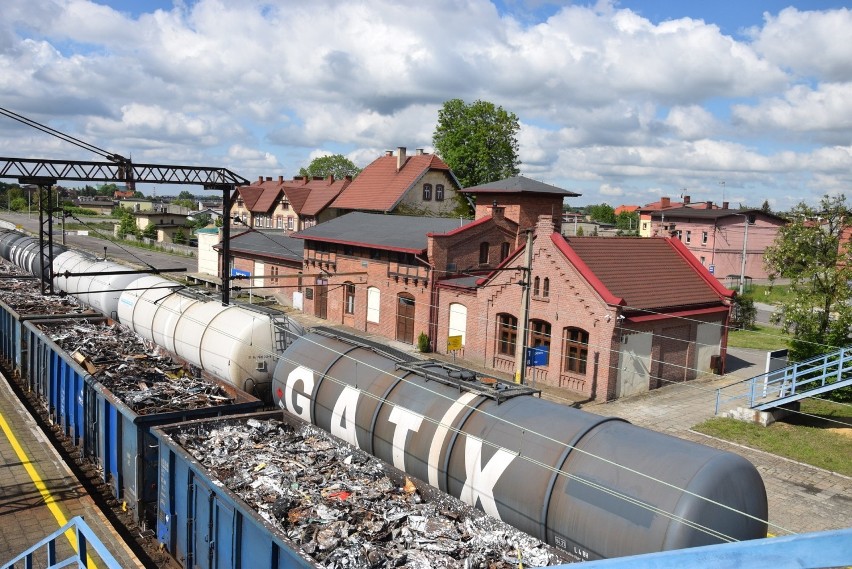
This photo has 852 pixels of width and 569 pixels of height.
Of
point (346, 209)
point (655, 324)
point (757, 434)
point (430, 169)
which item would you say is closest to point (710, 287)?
point (655, 324)

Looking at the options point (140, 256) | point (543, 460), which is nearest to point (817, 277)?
point (543, 460)

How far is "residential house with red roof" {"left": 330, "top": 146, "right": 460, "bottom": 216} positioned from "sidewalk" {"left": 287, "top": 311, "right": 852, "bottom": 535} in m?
21.3

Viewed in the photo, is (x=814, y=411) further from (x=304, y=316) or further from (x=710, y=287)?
(x=304, y=316)

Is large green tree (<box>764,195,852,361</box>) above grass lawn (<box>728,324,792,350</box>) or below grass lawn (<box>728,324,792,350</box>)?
above

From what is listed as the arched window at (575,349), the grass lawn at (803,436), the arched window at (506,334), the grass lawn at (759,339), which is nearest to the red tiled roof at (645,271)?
the arched window at (575,349)

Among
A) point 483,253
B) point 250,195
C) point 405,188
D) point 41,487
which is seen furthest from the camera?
point 250,195

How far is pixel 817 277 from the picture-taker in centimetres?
2623

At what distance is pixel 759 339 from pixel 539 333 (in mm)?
20127

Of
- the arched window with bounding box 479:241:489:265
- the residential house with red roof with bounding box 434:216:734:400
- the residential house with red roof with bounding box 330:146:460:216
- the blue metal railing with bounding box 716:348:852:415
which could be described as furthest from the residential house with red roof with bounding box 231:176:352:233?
the blue metal railing with bounding box 716:348:852:415

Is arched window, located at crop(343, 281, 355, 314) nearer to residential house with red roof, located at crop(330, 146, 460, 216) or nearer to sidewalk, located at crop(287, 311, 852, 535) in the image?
sidewalk, located at crop(287, 311, 852, 535)

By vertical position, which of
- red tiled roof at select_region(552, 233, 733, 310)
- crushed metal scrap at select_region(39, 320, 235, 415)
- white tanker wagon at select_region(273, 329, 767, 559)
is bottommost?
crushed metal scrap at select_region(39, 320, 235, 415)

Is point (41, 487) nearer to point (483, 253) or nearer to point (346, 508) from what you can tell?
point (346, 508)

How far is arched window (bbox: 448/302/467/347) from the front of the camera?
1220 inches

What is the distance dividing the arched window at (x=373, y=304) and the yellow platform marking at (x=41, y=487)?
19737 millimetres
